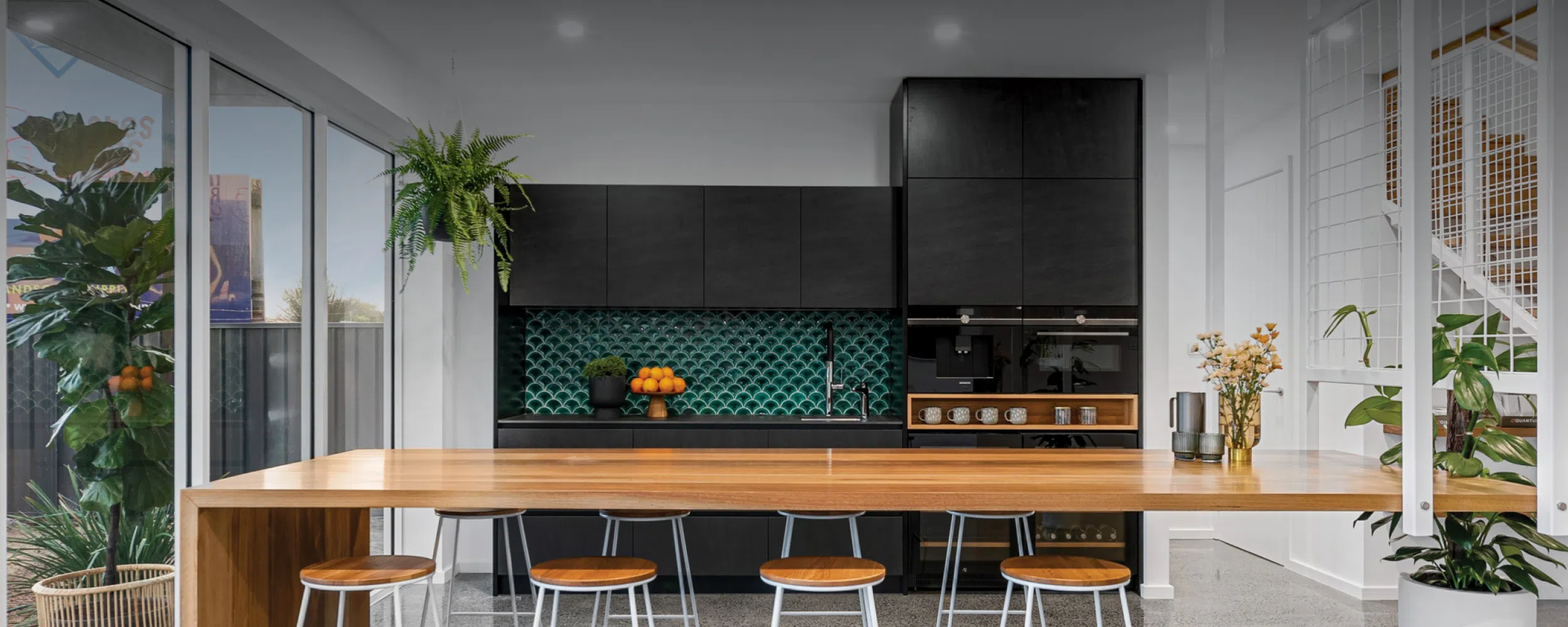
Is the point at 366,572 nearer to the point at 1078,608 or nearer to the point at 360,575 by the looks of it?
the point at 360,575

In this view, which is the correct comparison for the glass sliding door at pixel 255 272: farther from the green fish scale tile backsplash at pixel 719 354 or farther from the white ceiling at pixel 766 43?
the green fish scale tile backsplash at pixel 719 354

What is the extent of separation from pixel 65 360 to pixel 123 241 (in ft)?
1.42

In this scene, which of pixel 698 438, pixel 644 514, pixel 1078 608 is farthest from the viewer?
pixel 698 438

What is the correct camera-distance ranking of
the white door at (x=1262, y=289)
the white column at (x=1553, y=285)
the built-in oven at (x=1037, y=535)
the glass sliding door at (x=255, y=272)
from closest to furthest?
the white column at (x=1553, y=285), the glass sliding door at (x=255, y=272), the built-in oven at (x=1037, y=535), the white door at (x=1262, y=289)

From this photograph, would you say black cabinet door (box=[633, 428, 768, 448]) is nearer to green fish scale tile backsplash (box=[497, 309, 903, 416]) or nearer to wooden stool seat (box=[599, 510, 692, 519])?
green fish scale tile backsplash (box=[497, 309, 903, 416])

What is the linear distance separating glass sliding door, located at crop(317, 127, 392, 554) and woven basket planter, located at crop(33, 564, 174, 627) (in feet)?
4.34

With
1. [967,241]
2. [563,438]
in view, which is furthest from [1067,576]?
[563,438]

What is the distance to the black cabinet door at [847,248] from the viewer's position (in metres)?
5.08

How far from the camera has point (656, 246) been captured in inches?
201

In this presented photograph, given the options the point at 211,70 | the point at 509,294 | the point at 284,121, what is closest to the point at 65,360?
the point at 211,70

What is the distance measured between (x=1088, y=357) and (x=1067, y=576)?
7.72ft

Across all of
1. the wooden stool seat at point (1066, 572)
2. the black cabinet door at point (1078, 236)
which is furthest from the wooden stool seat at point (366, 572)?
the black cabinet door at point (1078, 236)

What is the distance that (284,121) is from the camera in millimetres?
3906

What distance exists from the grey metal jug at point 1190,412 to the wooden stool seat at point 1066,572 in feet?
1.86
